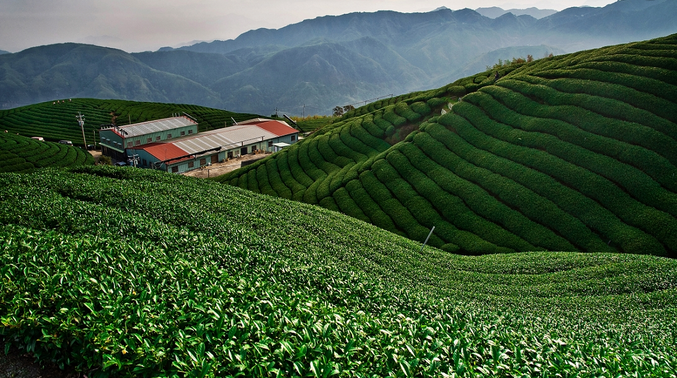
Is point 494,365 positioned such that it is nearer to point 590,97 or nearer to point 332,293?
point 332,293

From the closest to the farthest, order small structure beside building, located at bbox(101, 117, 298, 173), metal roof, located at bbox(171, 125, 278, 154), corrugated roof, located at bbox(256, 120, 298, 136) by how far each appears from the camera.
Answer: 1. small structure beside building, located at bbox(101, 117, 298, 173)
2. metal roof, located at bbox(171, 125, 278, 154)
3. corrugated roof, located at bbox(256, 120, 298, 136)

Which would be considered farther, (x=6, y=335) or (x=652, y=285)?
(x=652, y=285)

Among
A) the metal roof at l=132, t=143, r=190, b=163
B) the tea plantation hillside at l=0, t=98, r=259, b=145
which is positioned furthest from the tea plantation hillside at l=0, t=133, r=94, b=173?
the tea plantation hillside at l=0, t=98, r=259, b=145

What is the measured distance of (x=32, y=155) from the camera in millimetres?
54781

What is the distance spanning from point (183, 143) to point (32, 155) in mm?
20759

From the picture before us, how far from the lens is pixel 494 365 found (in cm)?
582

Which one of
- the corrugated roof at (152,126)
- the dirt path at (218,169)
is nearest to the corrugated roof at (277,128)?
the dirt path at (218,169)

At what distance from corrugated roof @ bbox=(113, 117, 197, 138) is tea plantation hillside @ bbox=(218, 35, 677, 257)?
41524 millimetres

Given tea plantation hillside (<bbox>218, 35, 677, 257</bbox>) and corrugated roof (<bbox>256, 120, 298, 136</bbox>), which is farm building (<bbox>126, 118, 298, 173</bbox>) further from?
tea plantation hillside (<bbox>218, 35, 677, 257</bbox>)

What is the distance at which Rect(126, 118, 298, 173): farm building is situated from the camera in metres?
57.7

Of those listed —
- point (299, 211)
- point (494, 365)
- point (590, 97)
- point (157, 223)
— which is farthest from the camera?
point (590, 97)

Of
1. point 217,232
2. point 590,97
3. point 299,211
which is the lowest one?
point 299,211

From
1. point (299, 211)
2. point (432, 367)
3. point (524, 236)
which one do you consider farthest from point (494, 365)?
point (524, 236)

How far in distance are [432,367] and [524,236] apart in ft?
67.3
